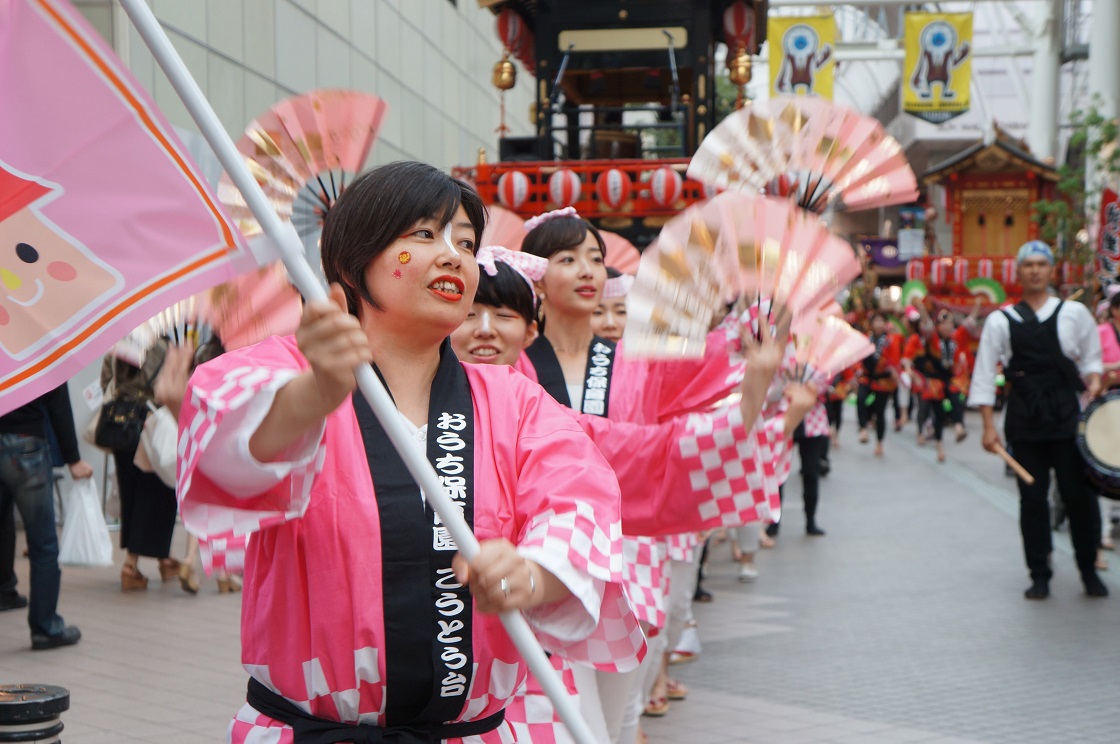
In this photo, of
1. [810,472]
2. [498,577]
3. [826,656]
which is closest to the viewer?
[498,577]

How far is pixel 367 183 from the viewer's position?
245 cm

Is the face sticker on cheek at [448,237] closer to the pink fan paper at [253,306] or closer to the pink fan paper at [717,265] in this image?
the pink fan paper at [253,306]

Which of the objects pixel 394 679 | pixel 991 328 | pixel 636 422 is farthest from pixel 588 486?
pixel 991 328

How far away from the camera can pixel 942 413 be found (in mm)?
18875

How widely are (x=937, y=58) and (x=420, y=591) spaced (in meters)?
24.4

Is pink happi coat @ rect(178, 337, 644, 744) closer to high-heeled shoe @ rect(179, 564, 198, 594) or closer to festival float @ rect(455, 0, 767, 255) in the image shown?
high-heeled shoe @ rect(179, 564, 198, 594)

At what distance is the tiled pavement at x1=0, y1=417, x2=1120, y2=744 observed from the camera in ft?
18.9

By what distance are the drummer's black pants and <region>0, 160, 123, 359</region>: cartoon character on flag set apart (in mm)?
7213

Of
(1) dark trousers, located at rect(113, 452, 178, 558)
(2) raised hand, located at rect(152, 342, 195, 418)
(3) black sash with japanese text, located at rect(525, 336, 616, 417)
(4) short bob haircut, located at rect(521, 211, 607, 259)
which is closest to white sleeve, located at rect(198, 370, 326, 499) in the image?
(2) raised hand, located at rect(152, 342, 195, 418)

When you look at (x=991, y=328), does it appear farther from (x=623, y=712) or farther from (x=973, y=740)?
(x=623, y=712)

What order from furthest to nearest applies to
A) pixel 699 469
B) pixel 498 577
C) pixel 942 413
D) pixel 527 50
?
pixel 942 413, pixel 527 50, pixel 699 469, pixel 498 577

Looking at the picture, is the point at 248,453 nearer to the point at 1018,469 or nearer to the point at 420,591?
the point at 420,591

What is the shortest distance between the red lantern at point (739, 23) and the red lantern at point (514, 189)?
265cm

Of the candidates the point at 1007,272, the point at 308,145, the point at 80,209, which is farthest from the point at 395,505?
the point at 1007,272
